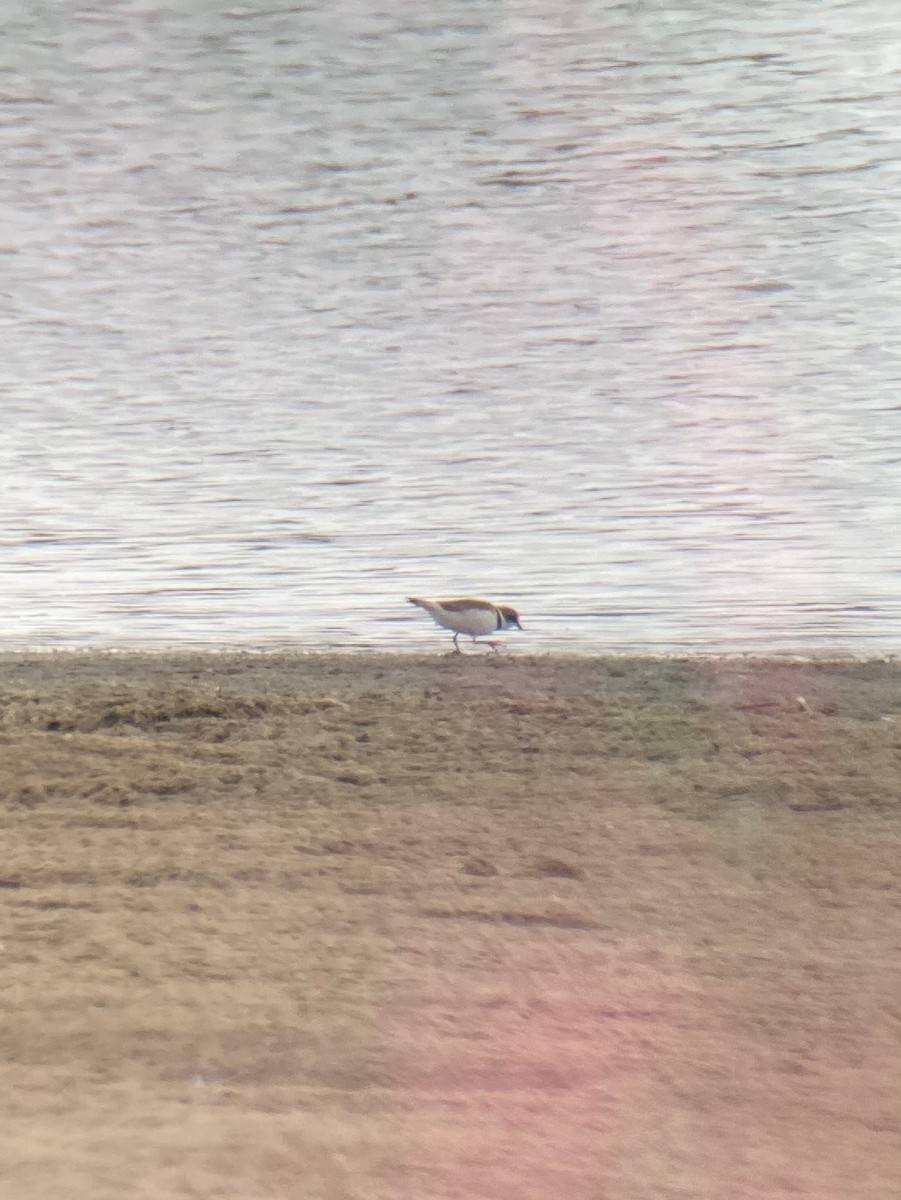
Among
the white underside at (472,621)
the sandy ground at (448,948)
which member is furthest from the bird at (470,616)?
the sandy ground at (448,948)

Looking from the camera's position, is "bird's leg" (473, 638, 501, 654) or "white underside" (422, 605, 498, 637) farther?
"bird's leg" (473, 638, 501, 654)

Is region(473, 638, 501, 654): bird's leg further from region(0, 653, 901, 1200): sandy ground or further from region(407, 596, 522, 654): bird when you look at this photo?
region(0, 653, 901, 1200): sandy ground

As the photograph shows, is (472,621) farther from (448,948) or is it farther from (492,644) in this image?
(448,948)

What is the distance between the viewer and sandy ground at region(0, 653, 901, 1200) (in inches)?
57.9

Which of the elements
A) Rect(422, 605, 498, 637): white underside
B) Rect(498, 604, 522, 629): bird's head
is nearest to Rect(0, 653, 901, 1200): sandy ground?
Rect(422, 605, 498, 637): white underside

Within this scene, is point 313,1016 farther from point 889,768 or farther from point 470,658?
point 470,658

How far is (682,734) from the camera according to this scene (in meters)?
2.98

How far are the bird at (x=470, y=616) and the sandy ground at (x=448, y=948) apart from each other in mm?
691

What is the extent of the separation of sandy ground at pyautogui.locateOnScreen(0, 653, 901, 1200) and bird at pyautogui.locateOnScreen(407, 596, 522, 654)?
69 centimetres

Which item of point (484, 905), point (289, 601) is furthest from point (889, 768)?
point (289, 601)

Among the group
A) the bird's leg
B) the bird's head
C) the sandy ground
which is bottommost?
the sandy ground

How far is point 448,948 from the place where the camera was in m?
1.96

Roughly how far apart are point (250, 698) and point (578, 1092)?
5.78 ft

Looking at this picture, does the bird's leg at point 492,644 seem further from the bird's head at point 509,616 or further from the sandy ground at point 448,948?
the sandy ground at point 448,948
